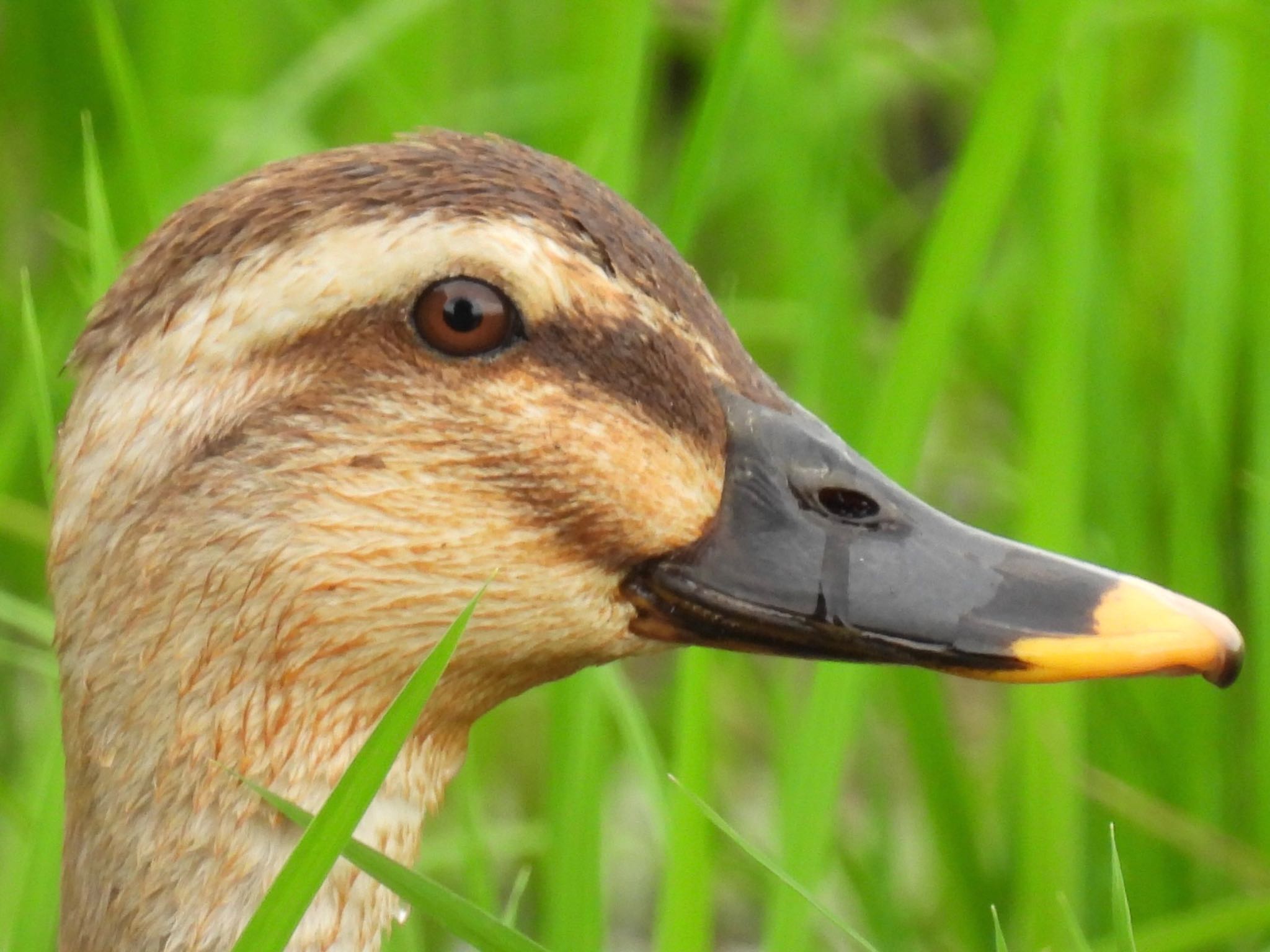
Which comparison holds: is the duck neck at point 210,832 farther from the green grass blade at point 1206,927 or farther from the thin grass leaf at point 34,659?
the green grass blade at point 1206,927

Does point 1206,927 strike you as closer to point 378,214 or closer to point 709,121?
point 709,121

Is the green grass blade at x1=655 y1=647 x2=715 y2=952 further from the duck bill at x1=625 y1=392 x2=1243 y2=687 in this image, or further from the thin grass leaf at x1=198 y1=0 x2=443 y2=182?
the thin grass leaf at x1=198 y1=0 x2=443 y2=182

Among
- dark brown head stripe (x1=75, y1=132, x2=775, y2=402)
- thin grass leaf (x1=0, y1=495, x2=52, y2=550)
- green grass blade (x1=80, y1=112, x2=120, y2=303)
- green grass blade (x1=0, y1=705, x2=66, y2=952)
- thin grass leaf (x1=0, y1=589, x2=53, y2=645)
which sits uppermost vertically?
dark brown head stripe (x1=75, y1=132, x2=775, y2=402)

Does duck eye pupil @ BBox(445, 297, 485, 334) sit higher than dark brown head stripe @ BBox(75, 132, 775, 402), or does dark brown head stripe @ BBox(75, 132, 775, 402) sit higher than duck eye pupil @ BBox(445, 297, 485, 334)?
dark brown head stripe @ BBox(75, 132, 775, 402)

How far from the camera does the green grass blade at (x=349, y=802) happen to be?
4.42 ft

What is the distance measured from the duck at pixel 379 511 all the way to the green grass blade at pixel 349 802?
23 centimetres

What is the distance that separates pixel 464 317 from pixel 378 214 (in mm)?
103

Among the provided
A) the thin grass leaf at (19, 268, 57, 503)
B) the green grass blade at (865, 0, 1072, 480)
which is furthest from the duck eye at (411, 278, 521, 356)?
the green grass blade at (865, 0, 1072, 480)

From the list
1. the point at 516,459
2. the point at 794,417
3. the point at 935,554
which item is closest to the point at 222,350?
the point at 516,459

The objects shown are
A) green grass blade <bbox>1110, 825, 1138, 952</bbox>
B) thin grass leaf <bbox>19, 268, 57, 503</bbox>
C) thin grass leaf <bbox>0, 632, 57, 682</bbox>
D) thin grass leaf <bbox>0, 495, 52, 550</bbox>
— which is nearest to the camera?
green grass blade <bbox>1110, 825, 1138, 952</bbox>

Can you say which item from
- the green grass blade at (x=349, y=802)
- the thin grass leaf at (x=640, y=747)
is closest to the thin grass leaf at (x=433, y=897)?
the green grass blade at (x=349, y=802)

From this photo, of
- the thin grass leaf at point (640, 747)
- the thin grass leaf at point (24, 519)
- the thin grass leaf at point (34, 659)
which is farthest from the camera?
the thin grass leaf at point (24, 519)

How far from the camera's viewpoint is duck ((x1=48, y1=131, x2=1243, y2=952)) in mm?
1592

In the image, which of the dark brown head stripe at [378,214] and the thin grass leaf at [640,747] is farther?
the thin grass leaf at [640,747]
